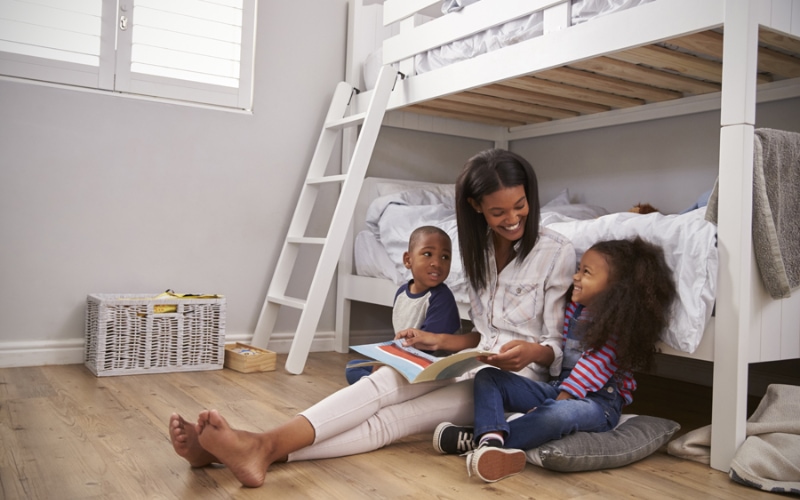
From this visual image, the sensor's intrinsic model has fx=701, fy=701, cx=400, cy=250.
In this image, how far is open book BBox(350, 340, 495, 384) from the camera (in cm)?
135

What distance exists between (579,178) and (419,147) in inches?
28.0

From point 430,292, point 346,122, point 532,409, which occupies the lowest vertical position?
point 532,409

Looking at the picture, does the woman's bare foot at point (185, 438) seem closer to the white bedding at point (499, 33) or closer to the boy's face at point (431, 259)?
the boy's face at point (431, 259)

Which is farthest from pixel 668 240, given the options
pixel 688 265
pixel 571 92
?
pixel 571 92

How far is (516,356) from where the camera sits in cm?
142

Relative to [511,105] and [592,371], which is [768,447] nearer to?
[592,371]

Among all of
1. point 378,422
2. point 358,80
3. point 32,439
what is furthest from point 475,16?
point 32,439

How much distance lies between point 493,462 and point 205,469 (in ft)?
1.77

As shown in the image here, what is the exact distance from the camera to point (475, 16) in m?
2.16

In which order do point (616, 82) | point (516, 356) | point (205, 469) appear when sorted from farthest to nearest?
1. point (616, 82)
2. point (516, 356)
3. point (205, 469)

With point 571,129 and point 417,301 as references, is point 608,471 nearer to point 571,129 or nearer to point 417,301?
point 417,301

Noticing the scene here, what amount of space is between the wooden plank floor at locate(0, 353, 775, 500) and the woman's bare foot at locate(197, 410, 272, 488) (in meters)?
0.03

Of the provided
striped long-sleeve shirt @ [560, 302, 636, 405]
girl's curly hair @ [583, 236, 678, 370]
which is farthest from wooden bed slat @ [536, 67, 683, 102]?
striped long-sleeve shirt @ [560, 302, 636, 405]

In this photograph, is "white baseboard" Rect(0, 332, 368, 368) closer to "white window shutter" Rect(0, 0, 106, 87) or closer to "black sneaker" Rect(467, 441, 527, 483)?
"white window shutter" Rect(0, 0, 106, 87)
